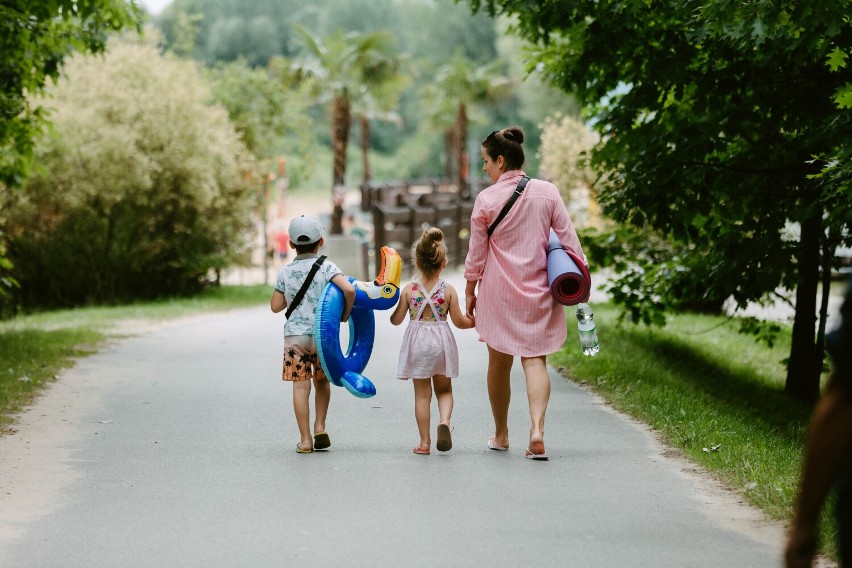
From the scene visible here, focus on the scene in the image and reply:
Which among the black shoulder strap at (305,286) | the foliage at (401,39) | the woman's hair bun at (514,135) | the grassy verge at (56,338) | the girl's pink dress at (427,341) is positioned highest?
the foliage at (401,39)

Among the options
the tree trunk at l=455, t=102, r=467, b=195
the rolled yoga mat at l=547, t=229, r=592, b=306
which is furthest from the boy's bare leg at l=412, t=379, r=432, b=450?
the tree trunk at l=455, t=102, r=467, b=195

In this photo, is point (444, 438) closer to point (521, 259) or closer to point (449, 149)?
point (521, 259)

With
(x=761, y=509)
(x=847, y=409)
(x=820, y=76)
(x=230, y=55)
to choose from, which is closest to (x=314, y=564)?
(x=761, y=509)

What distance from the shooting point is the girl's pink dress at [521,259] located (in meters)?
6.96

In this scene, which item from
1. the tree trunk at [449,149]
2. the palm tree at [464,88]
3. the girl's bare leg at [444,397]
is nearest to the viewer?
the girl's bare leg at [444,397]

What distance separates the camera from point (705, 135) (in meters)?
11.0

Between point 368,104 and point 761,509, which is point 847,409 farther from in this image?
point 368,104

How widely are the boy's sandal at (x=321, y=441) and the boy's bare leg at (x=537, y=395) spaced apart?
4.14 feet

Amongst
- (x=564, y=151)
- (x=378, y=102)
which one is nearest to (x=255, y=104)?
(x=564, y=151)

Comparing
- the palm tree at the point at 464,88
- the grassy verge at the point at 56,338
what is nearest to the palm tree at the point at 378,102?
the palm tree at the point at 464,88

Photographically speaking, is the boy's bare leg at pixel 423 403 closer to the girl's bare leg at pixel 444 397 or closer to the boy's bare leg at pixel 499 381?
the girl's bare leg at pixel 444 397

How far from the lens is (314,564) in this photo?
5.05 meters

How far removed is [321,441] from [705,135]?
5321mm

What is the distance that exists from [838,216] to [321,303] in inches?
147
